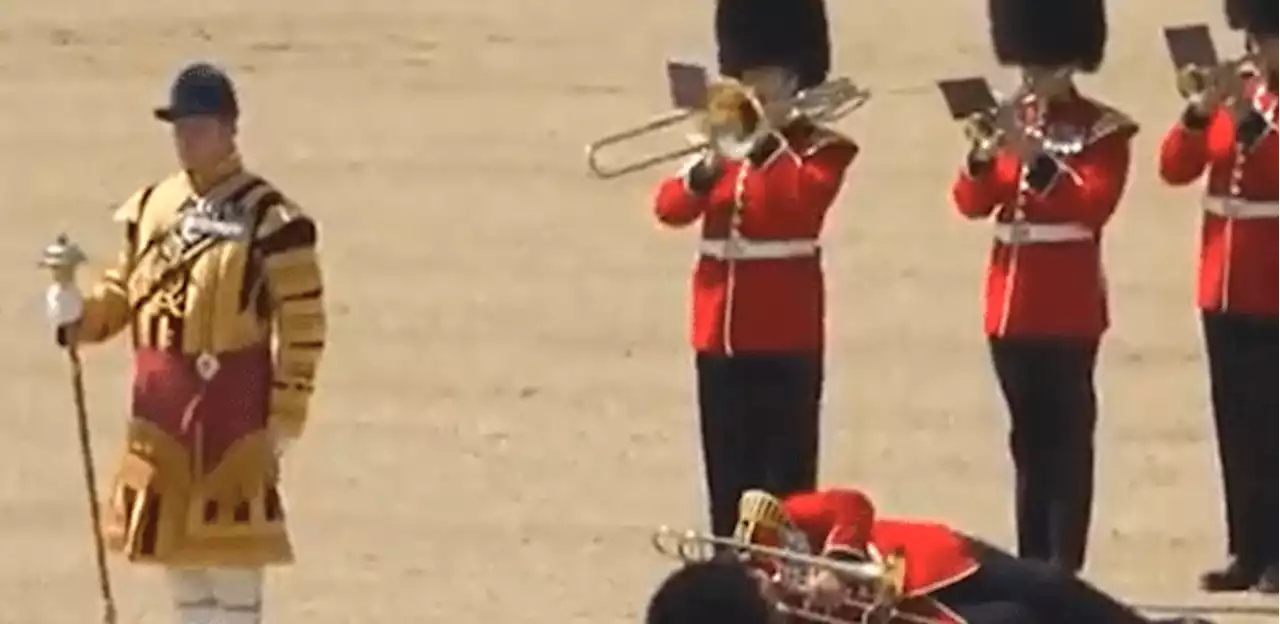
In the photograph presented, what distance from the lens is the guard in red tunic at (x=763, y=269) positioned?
31.6ft

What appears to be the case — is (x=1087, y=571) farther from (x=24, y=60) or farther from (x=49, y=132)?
(x=24, y=60)

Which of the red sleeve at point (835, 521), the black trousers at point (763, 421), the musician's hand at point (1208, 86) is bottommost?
the black trousers at point (763, 421)

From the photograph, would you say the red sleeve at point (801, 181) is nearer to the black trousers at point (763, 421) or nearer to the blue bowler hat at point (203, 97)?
the black trousers at point (763, 421)

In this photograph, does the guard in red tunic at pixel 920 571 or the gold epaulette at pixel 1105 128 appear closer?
the guard in red tunic at pixel 920 571

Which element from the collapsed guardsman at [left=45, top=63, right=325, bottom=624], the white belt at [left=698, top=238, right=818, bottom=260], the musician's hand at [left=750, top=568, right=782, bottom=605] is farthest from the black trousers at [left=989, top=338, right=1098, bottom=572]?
the musician's hand at [left=750, top=568, right=782, bottom=605]

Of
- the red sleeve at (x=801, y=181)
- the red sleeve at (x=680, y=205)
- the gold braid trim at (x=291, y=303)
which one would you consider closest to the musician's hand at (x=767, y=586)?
the gold braid trim at (x=291, y=303)

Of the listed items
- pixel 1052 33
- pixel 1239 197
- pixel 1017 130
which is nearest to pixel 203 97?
pixel 1017 130

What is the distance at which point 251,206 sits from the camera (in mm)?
8789

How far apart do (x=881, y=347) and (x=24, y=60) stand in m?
8.22

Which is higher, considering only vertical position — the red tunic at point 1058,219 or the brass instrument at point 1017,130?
the brass instrument at point 1017,130

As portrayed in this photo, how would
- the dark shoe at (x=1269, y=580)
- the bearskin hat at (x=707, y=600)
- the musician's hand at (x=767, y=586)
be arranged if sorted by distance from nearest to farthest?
the bearskin hat at (x=707, y=600)
the musician's hand at (x=767, y=586)
the dark shoe at (x=1269, y=580)

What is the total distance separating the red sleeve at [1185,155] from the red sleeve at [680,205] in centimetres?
118

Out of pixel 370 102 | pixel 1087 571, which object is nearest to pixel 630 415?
pixel 1087 571

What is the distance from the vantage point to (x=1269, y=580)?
10.1 m
